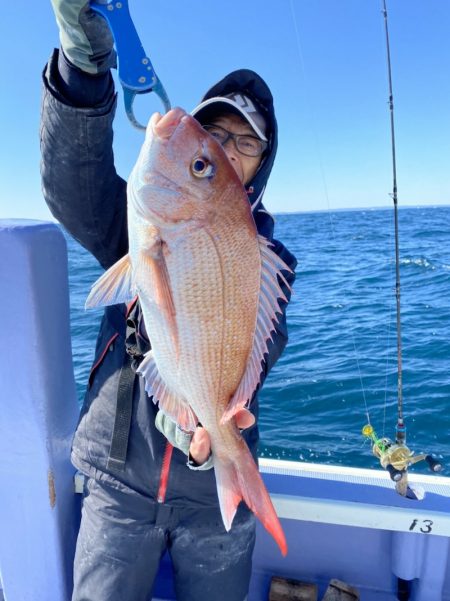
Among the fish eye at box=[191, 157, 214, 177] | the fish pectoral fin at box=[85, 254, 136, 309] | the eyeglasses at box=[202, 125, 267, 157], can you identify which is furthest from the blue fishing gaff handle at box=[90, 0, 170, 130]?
the eyeglasses at box=[202, 125, 267, 157]

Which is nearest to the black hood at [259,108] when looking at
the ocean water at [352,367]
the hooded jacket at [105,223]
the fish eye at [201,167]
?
the hooded jacket at [105,223]

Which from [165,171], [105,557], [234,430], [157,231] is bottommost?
[105,557]

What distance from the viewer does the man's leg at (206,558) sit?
200 cm

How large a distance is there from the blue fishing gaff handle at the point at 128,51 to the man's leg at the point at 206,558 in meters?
1.61

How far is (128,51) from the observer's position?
145 centimetres

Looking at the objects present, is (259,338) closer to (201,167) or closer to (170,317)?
(170,317)

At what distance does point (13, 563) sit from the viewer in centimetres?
217

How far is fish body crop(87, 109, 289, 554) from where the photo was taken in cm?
141

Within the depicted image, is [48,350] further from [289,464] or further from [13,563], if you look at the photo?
[289,464]

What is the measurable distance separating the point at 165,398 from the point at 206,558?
822 mm

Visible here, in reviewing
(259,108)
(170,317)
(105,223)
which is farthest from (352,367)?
(170,317)

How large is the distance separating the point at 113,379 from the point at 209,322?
71 centimetres

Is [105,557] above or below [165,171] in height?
below

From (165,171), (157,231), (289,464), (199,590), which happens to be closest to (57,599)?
(199,590)
